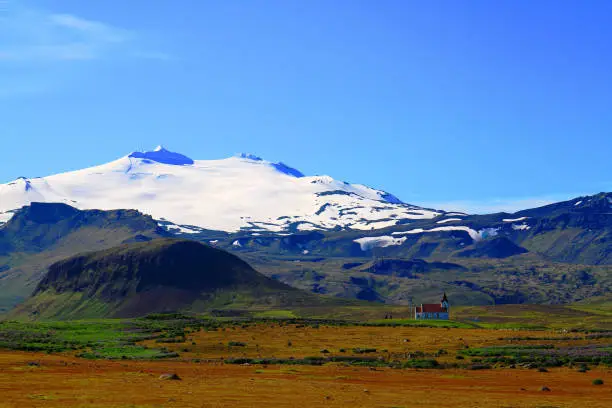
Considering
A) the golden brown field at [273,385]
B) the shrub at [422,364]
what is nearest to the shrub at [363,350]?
the golden brown field at [273,385]

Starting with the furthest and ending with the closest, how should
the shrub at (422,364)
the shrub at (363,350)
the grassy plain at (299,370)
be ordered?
the shrub at (363,350)
the shrub at (422,364)
the grassy plain at (299,370)

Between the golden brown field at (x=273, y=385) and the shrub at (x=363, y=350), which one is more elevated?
the shrub at (x=363, y=350)

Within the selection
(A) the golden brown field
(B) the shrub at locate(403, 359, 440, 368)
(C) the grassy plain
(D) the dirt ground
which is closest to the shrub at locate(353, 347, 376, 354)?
(C) the grassy plain

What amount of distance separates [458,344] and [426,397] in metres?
65.3

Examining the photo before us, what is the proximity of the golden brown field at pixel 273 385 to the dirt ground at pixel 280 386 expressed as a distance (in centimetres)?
7

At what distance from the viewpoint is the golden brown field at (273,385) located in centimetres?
5681

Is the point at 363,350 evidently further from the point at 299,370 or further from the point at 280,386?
the point at 280,386

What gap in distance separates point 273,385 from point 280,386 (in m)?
0.74

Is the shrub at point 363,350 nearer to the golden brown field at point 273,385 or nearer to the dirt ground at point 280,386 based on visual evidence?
the golden brown field at point 273,385

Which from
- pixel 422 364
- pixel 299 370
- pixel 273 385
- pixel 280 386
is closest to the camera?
pixel 280 386

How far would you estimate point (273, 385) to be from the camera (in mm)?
66938

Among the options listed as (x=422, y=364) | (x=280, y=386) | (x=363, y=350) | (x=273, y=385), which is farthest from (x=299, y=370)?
(x=363, y=350)

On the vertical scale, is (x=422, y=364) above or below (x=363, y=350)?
below

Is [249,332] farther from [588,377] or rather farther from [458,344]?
[588,377]
